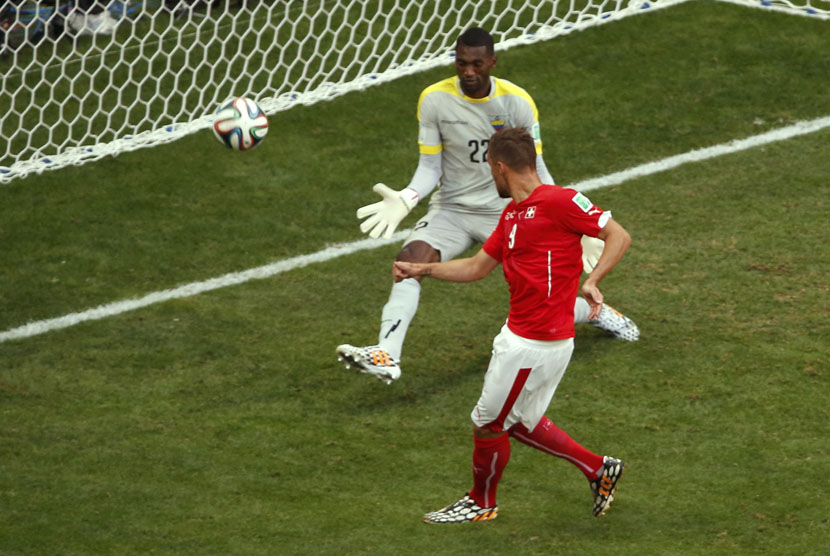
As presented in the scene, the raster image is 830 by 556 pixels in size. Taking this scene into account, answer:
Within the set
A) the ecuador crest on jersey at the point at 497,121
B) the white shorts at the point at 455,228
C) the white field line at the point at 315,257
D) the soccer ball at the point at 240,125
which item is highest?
the ecuador crest on jersey at the point at 497,121

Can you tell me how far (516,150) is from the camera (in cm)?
607

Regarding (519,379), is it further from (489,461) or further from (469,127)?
(469,127)

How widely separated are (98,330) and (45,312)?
Answer: 0.53 meters

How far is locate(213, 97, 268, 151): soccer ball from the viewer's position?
8328mm

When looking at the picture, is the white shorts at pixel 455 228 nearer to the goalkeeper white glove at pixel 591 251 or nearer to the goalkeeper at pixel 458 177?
the goalkeeper at pixel 458 177

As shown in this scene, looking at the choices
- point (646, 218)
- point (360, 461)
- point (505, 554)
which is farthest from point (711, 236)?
point (505, 554)

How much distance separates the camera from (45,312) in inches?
359

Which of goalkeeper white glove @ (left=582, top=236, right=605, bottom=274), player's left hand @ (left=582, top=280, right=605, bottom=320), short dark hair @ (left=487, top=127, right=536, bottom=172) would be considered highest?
short dark hair @ (left=487, top=127, right=536, bottom=172)

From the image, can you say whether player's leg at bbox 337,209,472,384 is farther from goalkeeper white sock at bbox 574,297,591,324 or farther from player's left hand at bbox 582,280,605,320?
player's left hand at bbox 582,280,605,320

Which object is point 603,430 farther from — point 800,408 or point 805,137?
point 805,137

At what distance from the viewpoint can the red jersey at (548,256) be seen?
5.99m

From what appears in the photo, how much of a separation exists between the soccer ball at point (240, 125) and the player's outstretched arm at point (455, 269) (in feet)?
7.32

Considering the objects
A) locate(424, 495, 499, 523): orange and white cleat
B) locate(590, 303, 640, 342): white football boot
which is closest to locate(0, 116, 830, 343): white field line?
locate(590, 303, 640, 342): white football boot

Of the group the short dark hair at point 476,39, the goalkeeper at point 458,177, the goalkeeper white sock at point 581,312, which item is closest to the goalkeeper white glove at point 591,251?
the goalkeeper at point 458,177
